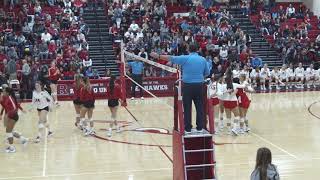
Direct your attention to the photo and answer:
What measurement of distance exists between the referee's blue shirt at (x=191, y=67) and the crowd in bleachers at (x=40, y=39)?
52.1ft

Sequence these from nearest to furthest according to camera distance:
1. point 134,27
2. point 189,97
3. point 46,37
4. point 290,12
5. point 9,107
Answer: point 189,97
point 9,107
point 46,37
point 134,27
point 290,12

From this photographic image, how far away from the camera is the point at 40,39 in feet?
104

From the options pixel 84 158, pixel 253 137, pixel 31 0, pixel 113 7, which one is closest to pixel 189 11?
pixel 113 7

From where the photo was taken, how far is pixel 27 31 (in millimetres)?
32062

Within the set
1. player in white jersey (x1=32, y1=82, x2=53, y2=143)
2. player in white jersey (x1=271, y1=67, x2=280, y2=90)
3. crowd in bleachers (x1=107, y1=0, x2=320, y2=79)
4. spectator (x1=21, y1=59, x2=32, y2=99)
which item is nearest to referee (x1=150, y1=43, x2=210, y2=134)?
player in white jersey (x1=32, y1=82, x2=53, y2=143)

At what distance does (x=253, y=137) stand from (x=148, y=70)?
39.1 feet

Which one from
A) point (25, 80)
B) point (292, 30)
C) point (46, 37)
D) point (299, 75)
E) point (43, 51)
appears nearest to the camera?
point (25, 80)

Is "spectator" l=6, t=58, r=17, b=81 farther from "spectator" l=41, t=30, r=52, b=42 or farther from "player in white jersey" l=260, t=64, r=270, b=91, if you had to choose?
"player in white jersey" l=260, t=64, r=270, b=91

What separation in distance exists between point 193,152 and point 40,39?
2189 centimetres

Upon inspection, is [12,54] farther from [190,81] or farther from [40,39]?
[190,81]

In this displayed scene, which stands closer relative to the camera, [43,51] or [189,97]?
[189,97]

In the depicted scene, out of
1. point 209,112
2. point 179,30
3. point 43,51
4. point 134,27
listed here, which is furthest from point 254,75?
point 209,112

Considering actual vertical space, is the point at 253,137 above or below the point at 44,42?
below

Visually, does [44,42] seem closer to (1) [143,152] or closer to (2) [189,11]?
(2) [189,11]
